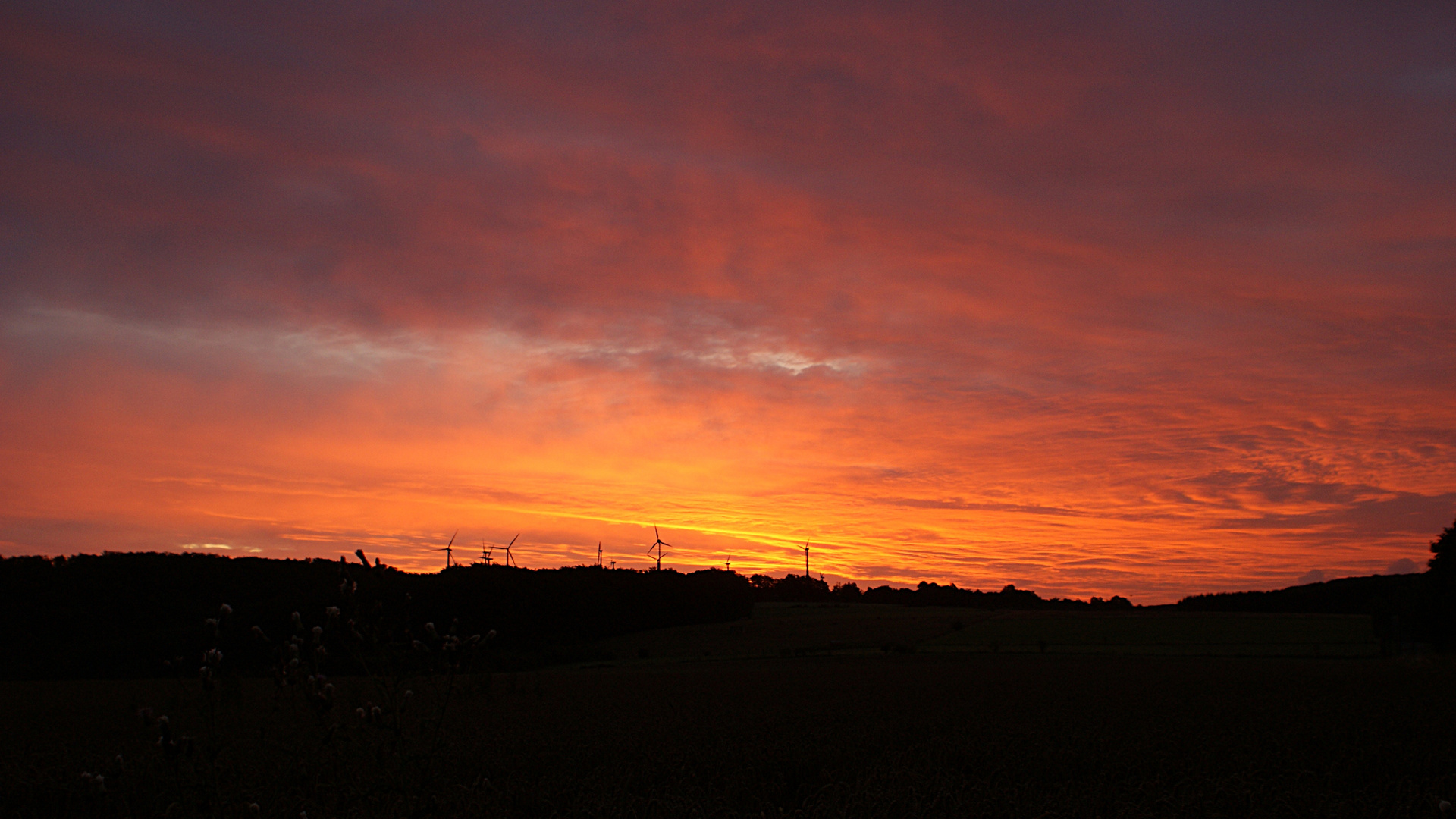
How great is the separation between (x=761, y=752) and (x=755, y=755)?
197 millimetres

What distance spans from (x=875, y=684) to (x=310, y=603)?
57.1m

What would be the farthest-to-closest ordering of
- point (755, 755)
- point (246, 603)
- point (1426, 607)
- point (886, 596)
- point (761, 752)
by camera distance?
point (886, 596) < point (246, 603) < point (1426, 607) < point (761, 752) < point (755, 755)

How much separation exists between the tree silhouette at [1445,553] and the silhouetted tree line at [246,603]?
57.1 meters

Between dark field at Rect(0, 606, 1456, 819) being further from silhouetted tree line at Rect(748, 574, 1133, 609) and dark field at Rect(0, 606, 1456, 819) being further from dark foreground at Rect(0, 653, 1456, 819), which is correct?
silhouetted tree line at Rect(748, 574, 1133, 609)

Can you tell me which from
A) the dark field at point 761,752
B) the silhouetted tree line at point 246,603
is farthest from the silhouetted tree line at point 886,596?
the dark field at point 761,752

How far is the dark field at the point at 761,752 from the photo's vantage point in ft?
16.9

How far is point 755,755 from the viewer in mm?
7941

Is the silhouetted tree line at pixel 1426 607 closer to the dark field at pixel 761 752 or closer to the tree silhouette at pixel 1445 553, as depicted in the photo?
the tree silhouette at pixel 1445 553

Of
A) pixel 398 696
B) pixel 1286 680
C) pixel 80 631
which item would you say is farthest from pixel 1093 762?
pixel 80 631

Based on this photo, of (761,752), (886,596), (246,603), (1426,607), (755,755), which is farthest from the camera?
(886,596)

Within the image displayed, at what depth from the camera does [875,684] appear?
58.4 feet

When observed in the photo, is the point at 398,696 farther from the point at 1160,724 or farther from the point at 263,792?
the point at 1160,724

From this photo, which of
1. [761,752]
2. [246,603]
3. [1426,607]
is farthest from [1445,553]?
[246,603]

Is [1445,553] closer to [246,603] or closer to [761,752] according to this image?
[761,752]
